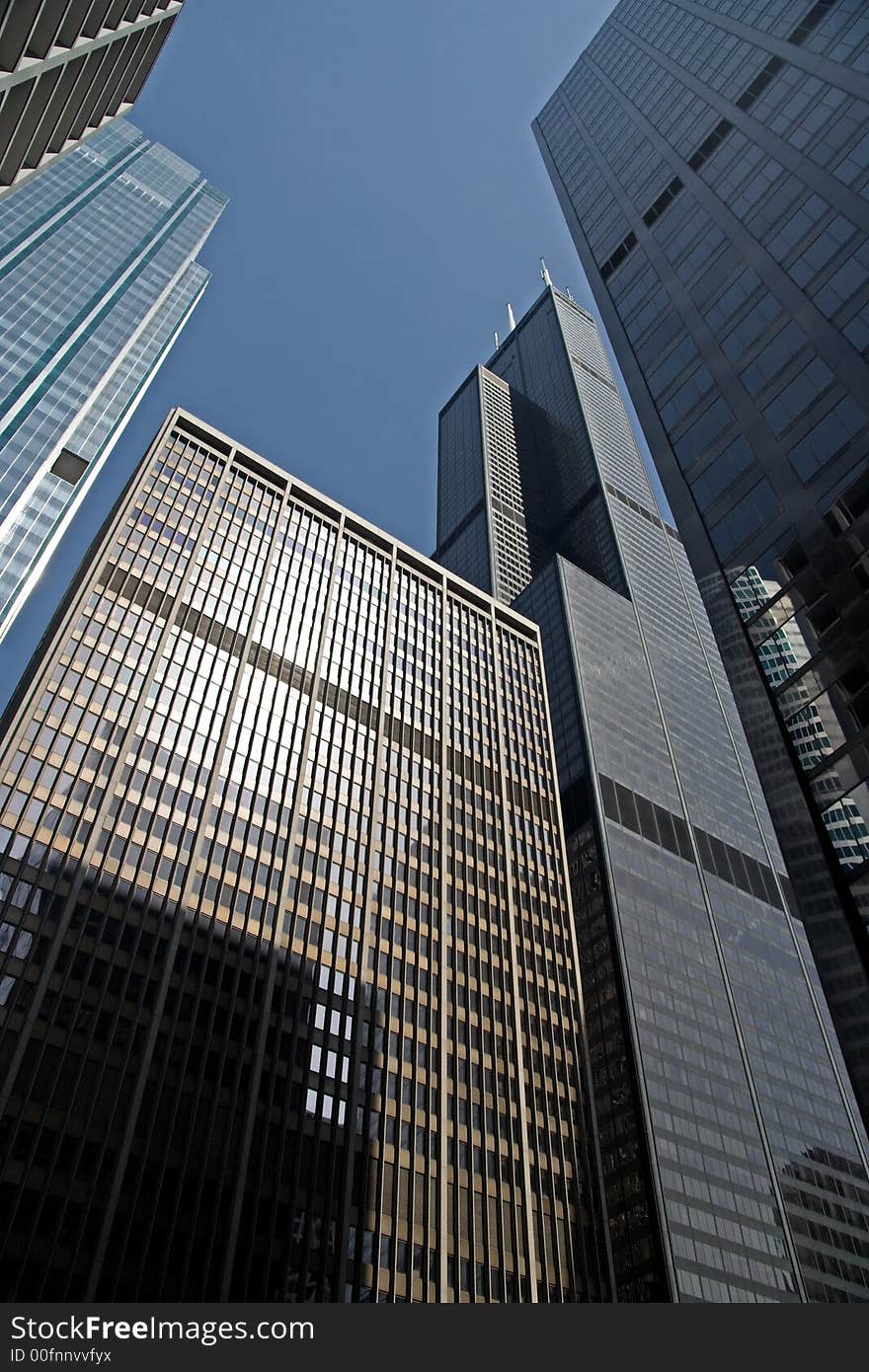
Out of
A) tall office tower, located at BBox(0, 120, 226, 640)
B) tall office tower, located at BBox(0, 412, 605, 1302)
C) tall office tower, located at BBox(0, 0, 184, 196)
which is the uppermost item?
tall office tower, located at BBox(0, 0, 184, 196)

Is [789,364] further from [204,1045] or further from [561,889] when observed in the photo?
[561,889]

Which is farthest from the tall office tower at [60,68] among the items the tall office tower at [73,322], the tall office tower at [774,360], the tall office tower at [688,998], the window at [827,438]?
the tall office tower at [73,322]

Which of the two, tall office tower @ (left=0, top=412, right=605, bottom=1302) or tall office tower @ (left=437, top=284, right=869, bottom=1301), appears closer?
tall office tower @ (left=0, top=412, right=605, bottom=1302)

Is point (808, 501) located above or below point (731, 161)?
below

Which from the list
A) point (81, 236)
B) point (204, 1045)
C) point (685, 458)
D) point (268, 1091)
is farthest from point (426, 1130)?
point (81, 236)

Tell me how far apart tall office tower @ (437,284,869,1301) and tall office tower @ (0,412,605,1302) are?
14.9 metres

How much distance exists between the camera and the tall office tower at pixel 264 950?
53094 millimetres

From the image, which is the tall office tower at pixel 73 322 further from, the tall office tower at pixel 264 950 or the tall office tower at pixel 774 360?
the tall office tower at pixel 774 360

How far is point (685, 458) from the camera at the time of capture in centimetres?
3916

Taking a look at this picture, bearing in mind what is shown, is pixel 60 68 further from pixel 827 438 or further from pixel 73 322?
pixel 73 322

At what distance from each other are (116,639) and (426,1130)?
148ft

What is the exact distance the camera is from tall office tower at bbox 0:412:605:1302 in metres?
53.1

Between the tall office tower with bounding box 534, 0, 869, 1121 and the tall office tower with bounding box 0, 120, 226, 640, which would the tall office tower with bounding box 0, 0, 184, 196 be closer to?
the tall office tower with bounding box 534, 0, 869, 1121

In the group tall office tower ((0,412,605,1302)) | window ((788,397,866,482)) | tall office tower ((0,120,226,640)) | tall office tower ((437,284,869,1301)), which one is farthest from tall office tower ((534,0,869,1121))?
tall office tower ((0,120,226,640))
